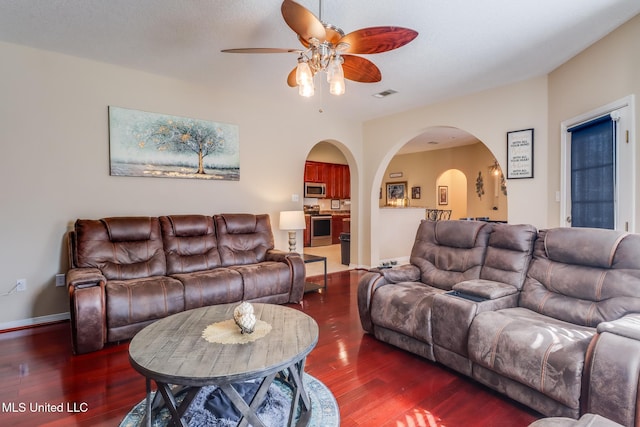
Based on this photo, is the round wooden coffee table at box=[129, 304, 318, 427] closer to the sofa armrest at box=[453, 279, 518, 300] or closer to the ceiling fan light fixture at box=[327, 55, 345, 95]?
the sofa armrest at box=[453, 279, 518, 300]

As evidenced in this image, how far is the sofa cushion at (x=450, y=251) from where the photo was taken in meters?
2.84

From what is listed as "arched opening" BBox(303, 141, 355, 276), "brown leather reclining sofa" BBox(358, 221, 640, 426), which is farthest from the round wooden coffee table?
"arched opening" BBox(303, 141, 355, 276)

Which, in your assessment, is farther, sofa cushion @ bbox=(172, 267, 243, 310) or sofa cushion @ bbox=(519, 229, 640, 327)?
sofa cushion @ bbox=(172, 267, 243, 310)

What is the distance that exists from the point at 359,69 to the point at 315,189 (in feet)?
20.1

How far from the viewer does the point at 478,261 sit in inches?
110

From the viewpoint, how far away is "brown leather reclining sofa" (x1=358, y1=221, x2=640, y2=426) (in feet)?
5.03

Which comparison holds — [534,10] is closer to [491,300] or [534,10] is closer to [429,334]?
[491,300]

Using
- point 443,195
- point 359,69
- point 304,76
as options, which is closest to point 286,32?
point 359,69

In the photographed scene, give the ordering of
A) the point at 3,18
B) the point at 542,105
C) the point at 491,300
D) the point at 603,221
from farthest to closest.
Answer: the point at 542,105
the point at 603,221
the point at 3,18
the point at 491,300

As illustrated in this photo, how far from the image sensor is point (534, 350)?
177 centimetres

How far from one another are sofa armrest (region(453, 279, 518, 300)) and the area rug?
3.96ft

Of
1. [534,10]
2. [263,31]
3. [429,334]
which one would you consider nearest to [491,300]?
[429,334]

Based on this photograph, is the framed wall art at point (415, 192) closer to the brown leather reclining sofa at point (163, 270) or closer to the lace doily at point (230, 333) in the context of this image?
the brown leather reclining sofa at point (163, 270)

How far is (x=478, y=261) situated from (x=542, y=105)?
7.94 ft
